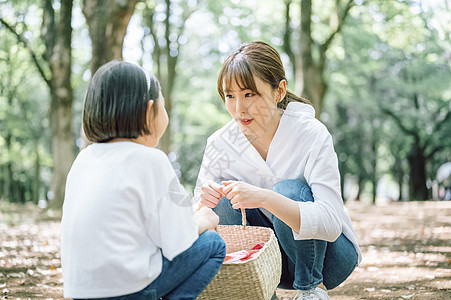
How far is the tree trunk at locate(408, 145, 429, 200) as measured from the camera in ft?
63.7

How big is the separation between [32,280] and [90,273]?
2169 mm

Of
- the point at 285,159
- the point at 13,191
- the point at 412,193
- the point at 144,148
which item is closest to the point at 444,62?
the point at 412,193

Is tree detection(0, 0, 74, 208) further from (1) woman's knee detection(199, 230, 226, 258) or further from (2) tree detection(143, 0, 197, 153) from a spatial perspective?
(1) woman's knee detection(199, 230, 226, 258)

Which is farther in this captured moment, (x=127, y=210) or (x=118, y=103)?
(x=118, y=103)

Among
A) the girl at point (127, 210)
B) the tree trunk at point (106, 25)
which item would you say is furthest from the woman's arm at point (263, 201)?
the tree trunk at point (106, 25)

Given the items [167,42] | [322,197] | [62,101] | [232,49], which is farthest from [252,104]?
[232,49]

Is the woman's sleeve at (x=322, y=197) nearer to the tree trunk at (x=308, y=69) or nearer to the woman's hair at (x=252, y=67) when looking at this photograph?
the woman's hair at (x=252, y=67)

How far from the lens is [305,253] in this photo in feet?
7.42

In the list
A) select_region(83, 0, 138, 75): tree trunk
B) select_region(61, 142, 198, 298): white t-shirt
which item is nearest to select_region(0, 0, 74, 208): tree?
select_region(83, 0, 138, 75): tree trunk

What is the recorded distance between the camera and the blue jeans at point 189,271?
170 centimetres

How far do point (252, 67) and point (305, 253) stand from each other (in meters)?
0.95

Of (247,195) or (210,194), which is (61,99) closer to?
(210,194)

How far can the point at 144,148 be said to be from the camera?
162cm

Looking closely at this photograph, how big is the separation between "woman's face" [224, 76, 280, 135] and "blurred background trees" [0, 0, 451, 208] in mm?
3948
